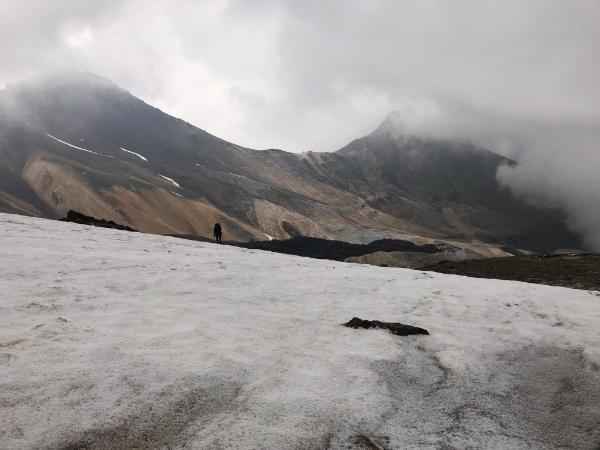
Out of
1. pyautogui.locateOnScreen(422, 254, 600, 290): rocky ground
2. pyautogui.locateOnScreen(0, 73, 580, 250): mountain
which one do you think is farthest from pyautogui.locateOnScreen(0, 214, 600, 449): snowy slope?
pyautogui.locateOnScreen(0, 73, 580, 250): mountain

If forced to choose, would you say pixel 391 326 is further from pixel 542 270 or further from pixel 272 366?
pixel 542 270

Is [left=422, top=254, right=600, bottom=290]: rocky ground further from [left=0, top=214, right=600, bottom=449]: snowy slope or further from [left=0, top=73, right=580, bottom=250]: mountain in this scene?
[left=0, top=73, right=580, bottom=250]: mountain

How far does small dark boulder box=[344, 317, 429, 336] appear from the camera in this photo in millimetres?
7266

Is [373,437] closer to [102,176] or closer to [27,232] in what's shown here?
[27,232]

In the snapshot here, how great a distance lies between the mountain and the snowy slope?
60.2m

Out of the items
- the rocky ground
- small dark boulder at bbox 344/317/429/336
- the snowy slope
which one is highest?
the rocky ground

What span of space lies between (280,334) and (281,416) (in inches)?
94.2

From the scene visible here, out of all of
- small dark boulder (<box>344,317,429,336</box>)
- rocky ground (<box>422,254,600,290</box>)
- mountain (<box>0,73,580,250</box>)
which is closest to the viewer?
small dark boulder (<box>344,317,429,336</box>)

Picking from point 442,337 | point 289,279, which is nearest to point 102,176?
point 289,279

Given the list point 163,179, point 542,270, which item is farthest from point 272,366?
point 163,179

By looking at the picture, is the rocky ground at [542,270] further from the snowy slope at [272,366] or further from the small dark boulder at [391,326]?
the small dark boulder at [391,326]

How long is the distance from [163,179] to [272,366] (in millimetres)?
90550

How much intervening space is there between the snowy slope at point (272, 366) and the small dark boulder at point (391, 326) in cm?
24

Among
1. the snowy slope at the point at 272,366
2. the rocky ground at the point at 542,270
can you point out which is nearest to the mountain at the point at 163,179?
the rocky ground at the point at 542,270
